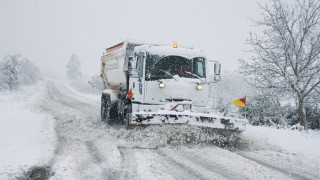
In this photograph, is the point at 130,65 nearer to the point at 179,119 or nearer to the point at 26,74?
the point at 179,119

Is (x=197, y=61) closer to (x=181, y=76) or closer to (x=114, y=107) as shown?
(x=181, y=76)

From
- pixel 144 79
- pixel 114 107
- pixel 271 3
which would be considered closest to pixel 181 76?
pixel 144 79

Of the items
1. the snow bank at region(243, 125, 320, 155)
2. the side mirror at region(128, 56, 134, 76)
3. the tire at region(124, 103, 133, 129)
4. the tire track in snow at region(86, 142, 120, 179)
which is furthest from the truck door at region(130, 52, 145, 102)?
the snow bank at region(243, 125, 320, 155)

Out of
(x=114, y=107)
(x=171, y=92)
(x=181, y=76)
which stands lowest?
(x=114, y=107)

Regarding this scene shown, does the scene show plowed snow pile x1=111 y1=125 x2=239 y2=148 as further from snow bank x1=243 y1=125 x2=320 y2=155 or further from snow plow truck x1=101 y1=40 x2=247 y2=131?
snow bank x1=243 y1=125 x2=320 y2=155

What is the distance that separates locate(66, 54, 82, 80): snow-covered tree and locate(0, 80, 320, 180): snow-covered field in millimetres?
82058

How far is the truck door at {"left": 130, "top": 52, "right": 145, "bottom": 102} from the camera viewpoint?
23.2 ft

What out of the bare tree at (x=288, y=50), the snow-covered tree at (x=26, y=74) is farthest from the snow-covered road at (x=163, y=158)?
the snow-covered tree at (x=26, y=74)

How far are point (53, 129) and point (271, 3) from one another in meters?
9.73

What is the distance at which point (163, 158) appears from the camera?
16.3 ft

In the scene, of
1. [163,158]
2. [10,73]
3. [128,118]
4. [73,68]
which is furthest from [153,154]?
Result: [73,68]

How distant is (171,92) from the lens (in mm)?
7008

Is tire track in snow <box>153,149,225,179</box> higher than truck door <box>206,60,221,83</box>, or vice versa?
truck door <box>206,60,221,83</box>

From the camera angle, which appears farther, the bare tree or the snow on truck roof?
the bare tree
